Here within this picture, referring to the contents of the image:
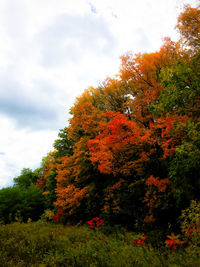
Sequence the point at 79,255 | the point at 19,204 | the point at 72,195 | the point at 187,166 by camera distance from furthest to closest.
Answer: the point at 19,204, the point at 72,195, the point at 187,166, the point at 79,255

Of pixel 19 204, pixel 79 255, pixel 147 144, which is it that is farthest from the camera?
pixel 19 204

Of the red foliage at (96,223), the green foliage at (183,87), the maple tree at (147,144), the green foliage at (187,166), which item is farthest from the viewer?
the red foliage at (96,223)

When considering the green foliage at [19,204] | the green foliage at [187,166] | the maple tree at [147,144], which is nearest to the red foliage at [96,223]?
the maple tree at [147,144]

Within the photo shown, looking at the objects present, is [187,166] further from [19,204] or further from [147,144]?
[19,204]

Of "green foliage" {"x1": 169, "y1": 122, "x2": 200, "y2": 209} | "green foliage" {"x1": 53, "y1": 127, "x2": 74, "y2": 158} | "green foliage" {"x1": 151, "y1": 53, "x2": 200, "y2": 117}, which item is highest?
"green foliage" {"x1": 53, "y1": 127, "x2": 74, "y2": 158}

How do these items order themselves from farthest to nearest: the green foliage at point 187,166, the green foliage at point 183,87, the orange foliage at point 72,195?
1. the orange foliage at point 72,195
2. the green foliage at point 183,87
3. the green foliage at point 187,166

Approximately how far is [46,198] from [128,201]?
15.3 metres

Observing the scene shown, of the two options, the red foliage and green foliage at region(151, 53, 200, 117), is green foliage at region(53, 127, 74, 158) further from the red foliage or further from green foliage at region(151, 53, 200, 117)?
green foliage at region(151, 53, 200, 117)

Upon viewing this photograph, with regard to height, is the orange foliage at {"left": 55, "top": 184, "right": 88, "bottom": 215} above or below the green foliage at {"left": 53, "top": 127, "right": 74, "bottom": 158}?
below

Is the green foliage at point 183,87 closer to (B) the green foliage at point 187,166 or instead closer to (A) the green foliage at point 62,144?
(B) the green foliage at point 187,166

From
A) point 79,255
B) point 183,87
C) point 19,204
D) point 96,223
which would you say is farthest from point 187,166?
point 19,204

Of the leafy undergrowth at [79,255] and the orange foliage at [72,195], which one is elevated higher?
the orange foliage at [72,195]

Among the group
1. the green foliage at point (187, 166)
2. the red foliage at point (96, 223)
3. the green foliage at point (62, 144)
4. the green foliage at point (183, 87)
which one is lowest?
the red foliage at point (96, 223)

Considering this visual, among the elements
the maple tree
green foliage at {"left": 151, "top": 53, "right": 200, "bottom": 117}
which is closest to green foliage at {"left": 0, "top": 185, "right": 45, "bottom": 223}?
the maple tree
